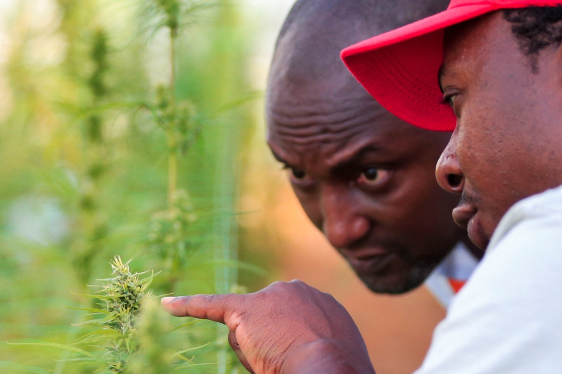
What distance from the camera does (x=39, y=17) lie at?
1.80 meters

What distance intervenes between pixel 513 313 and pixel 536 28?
0.37 meters

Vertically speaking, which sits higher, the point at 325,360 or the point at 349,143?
the point at 349,143

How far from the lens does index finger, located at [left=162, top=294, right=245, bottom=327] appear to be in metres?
0.73

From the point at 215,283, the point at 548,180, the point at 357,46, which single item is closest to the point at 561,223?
the point at 548,180

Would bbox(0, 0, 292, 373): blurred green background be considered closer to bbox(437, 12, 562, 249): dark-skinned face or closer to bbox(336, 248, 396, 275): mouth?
bbox(336, 248, 396, 275): mouth

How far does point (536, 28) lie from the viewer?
710 millimetres

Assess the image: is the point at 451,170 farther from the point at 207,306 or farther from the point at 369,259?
the point at 369,259

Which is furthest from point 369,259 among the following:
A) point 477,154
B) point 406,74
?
point 477,154

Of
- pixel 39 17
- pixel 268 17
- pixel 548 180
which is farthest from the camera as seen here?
pixel 268 17

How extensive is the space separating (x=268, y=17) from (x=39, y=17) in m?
0.82

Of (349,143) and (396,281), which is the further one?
(396,281)

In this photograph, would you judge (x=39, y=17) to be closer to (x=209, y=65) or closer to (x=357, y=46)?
(x=209, y=65)

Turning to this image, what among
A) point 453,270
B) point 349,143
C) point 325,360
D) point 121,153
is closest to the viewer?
point 325,360

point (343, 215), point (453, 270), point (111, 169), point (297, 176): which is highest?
point (111, 169)
